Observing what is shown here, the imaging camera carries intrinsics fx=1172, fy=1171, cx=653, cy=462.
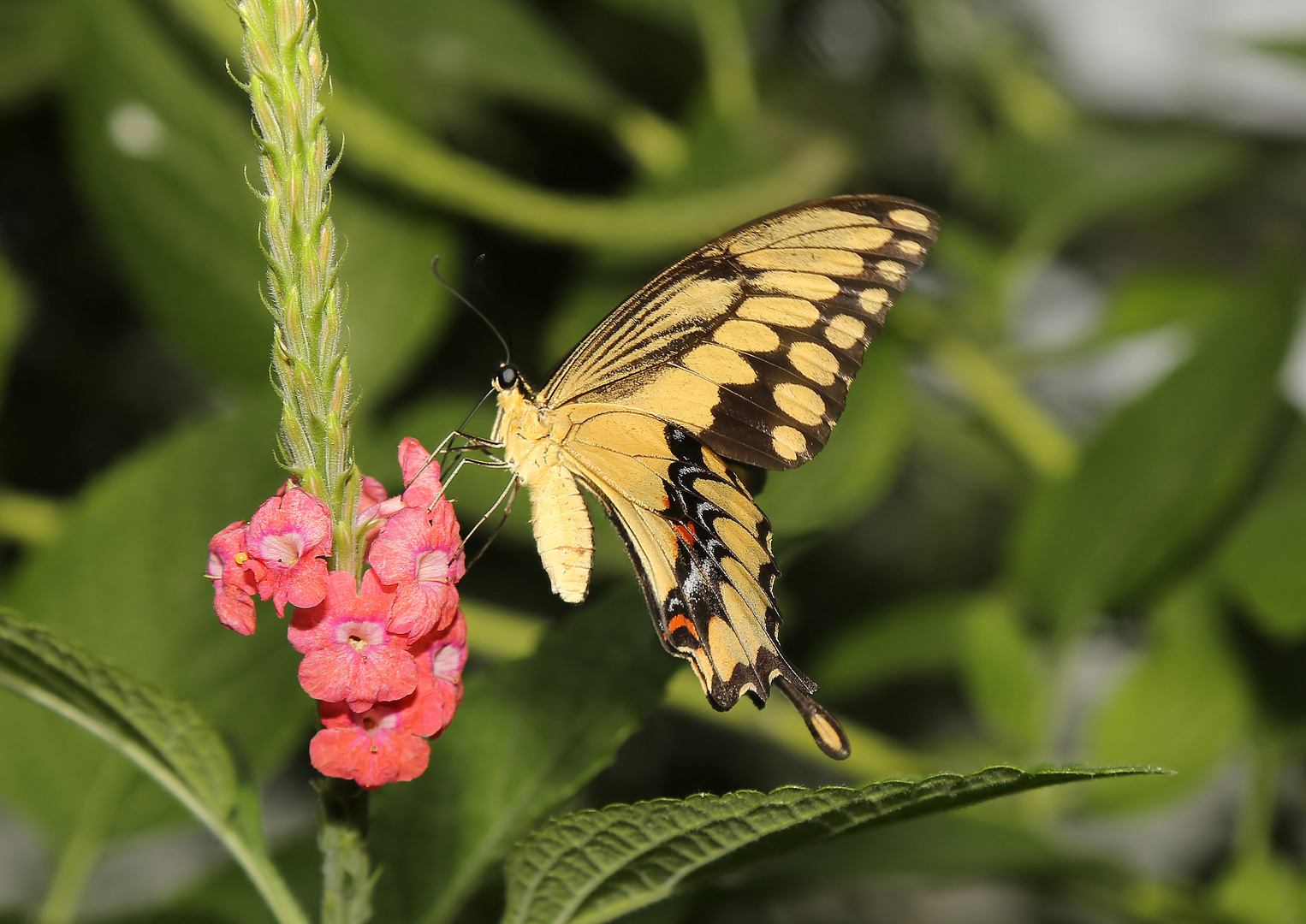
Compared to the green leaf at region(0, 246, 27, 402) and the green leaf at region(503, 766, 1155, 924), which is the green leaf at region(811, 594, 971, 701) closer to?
the green leaf at region(503, 766, 1155, 924)

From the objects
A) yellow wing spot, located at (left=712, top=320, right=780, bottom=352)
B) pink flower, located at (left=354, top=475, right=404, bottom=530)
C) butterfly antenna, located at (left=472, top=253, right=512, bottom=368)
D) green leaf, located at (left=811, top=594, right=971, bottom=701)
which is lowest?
pink flower, located at (left=354, top=475, right=404, bottom=530)

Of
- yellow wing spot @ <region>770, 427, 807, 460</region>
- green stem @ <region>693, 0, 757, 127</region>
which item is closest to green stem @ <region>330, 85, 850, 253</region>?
green stem @ <region>693, 0, 757, 127</region>

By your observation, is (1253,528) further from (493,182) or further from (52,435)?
(52,435)

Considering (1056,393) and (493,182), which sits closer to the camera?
(493,182)

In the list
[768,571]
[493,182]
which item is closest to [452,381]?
[493,182]

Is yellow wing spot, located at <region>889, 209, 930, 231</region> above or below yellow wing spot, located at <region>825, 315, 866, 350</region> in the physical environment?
above

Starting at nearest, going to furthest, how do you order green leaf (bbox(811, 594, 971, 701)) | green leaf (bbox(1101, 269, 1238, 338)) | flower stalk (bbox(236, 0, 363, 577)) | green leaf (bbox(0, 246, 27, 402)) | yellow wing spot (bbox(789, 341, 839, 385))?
flower stalk (bbox(236, 0, 363, 577)) < yellow wing spot (bbox(789, 341, 839, 385)) < green leaf (bbox(0, 246, 27, 402)) < green leaf (bbox(811, 594, 971, 701)) < green leaf (bbox(1101, 269, 1238, 338))

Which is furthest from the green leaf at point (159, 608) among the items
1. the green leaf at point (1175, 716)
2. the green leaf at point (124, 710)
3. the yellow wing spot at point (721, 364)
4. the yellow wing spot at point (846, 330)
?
the green leaf at point (1175, 716)

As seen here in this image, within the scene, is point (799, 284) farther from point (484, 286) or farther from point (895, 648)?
point (895, 648)
